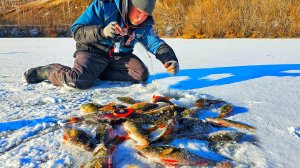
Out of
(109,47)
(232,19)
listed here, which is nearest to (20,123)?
(109,47)

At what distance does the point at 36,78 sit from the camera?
3.71 metres

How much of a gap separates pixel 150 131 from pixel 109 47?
170cm

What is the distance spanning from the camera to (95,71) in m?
3.57

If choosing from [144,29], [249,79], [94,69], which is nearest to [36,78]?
[94,69]

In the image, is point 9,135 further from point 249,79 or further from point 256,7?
point 256,7

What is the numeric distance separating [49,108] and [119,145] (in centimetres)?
98

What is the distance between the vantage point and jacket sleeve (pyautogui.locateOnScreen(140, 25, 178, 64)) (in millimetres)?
3631

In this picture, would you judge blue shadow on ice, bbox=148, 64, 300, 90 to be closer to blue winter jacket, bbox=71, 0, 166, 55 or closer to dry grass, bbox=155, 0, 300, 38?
blue winter jacket, bbox=71, 0, 166, 55

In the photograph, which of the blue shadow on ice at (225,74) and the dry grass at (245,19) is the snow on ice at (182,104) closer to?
the blue shadow on ice at (225,74)

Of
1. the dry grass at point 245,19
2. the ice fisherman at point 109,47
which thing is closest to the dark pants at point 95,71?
the ice fisherman at point 109,47

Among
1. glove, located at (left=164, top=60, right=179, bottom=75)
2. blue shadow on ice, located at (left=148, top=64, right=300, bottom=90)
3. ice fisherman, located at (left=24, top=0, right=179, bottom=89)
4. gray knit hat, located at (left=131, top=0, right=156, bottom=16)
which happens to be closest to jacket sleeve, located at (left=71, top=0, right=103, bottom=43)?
ice fisherman, located at (left=24, top=0, right=179, bottom=89)

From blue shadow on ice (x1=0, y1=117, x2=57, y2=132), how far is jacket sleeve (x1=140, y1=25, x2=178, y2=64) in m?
1.59

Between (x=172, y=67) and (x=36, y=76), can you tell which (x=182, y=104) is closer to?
(x=172, y=67)

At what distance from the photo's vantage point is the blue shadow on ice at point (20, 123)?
2.28 metres
